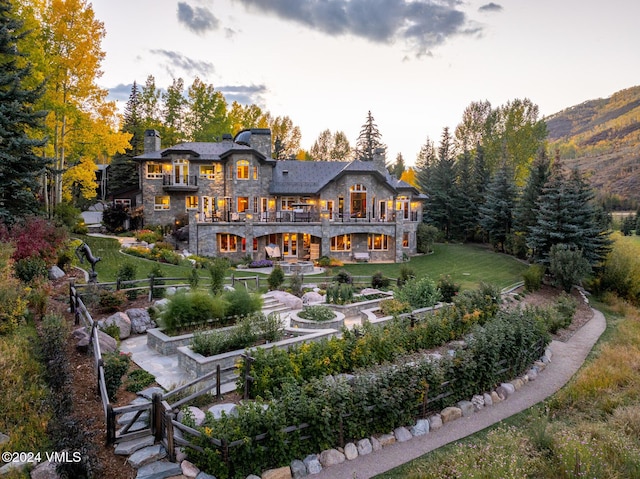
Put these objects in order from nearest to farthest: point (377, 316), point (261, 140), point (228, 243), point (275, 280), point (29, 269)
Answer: point (29, 269) < point (377, 316) < point (275, 280) < point (228, 243) < point (261, 140)

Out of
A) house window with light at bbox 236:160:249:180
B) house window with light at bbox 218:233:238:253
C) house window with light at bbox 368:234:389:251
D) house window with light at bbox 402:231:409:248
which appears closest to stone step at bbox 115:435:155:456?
house window with light at bbox 218:233:238:253

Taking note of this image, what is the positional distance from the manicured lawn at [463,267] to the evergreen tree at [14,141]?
17223mm

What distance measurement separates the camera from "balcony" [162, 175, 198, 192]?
98.2ft

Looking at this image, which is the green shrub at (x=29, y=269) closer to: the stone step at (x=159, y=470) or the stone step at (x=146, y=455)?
the stone step at (x=146, y=455)

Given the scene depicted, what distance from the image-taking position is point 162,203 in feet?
102

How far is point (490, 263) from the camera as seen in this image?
94.3 feet

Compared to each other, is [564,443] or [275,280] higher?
[275,280]

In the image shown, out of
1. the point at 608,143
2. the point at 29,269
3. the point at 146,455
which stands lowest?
the point at 146,455

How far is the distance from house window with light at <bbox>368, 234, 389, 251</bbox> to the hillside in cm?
4515

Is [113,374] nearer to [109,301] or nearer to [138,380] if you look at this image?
[138,380]

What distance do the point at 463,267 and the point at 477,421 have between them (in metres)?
20.4

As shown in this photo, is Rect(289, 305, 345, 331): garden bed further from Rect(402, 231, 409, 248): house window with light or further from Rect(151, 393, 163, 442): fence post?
Rect(402, 231, 409, 248): house window with light

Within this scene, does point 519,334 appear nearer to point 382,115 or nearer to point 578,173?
point 578,173

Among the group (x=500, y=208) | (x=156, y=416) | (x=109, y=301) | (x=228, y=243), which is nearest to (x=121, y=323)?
(x=109, y=301)
